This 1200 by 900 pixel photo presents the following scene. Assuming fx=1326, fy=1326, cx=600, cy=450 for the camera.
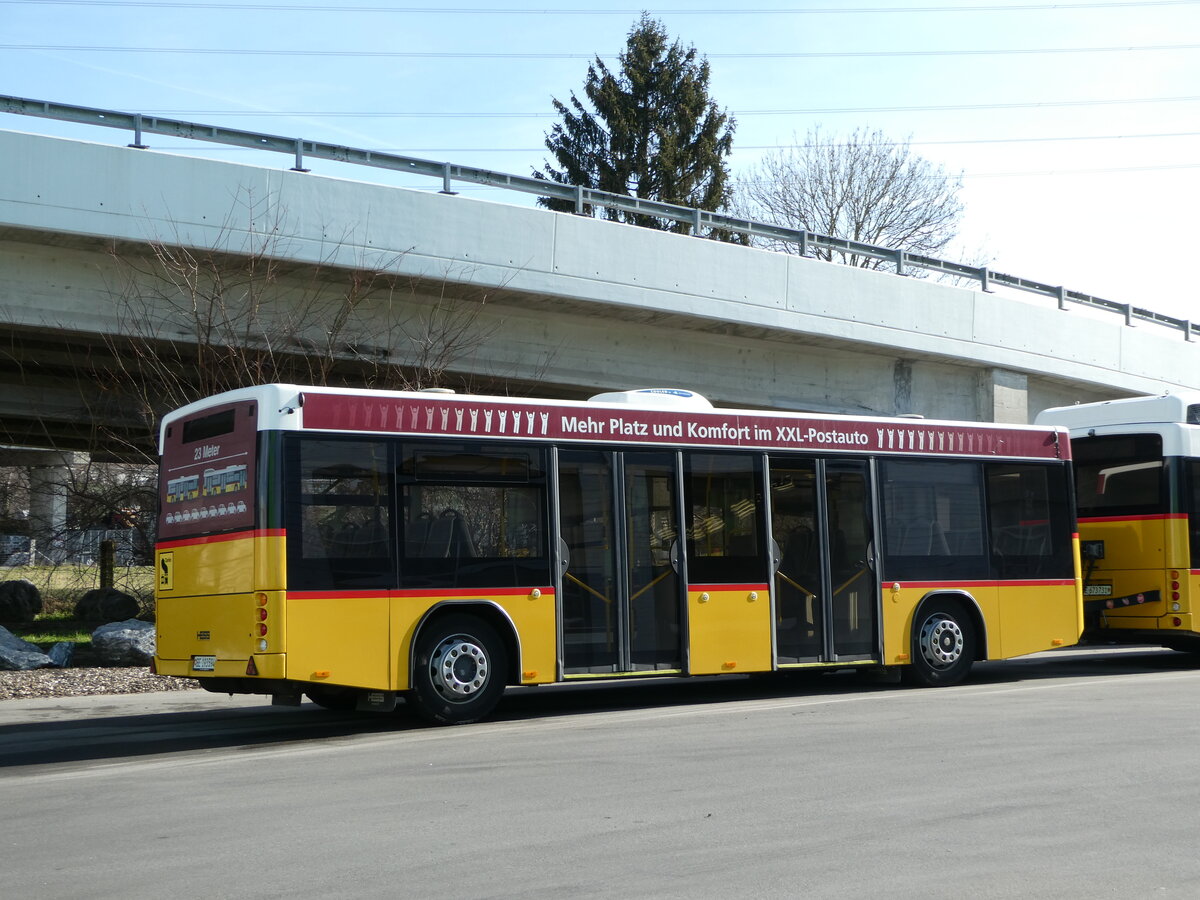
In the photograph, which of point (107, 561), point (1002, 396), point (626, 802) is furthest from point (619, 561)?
point (107, 561)

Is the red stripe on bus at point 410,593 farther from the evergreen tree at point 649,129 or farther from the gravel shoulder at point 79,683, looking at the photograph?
the evergreen tree at point 649,129

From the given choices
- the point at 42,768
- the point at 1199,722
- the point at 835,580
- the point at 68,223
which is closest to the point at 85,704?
the point at 42,768

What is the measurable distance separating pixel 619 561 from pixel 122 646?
870 cm

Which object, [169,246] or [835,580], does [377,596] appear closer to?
[835,580]

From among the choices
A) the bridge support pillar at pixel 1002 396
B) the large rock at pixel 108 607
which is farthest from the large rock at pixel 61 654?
the bridge support pillar at pixel 1002 396

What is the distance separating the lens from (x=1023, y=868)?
5785 millimetres

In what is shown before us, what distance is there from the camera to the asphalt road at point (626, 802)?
18.8 ft

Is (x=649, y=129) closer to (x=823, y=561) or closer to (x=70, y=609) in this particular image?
(x=70, y=609)

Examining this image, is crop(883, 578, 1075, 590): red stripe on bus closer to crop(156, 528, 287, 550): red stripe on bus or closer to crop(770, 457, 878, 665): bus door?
crop(770, 457, 878, 665): bus door

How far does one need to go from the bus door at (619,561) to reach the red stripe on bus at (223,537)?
8.66ft

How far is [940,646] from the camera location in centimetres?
1412

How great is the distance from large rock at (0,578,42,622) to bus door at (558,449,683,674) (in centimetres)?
1870

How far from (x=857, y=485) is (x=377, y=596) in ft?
17.6

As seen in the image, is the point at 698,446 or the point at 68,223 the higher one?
the point at 68,223
